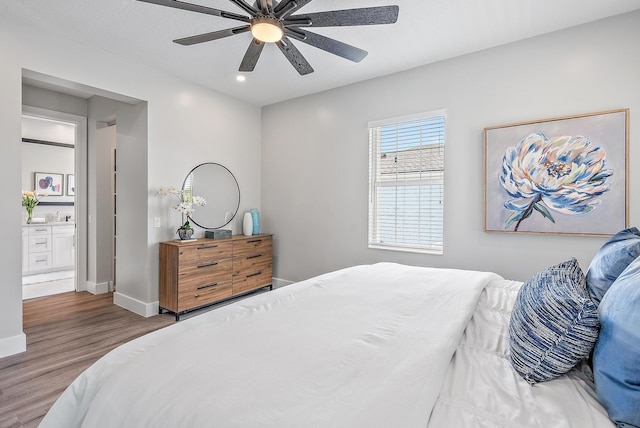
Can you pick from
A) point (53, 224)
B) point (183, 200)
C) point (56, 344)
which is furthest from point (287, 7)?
point (53, 224)

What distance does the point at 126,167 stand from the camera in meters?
3.91

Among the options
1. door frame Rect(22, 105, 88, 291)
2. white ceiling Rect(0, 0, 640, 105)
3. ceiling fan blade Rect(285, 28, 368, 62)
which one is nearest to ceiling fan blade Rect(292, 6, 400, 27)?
ceiling fan blade Rect(285, 28, 368, 62)

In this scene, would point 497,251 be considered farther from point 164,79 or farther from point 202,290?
point 164,79

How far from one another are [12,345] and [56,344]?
29 centimetres

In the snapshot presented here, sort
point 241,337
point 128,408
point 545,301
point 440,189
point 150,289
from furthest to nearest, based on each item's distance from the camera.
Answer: point 150,289 < point 440,189 < point 241,337 < point 545,301 < point 128,408

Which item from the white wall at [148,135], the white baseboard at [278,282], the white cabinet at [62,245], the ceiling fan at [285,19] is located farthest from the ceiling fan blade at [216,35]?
the white cabinet at [62,245]

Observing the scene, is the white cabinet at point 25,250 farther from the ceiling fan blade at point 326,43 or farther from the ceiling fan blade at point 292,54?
the ceiling fan blade at point 326,43

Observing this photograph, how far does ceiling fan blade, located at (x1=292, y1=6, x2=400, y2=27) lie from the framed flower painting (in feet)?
5.43

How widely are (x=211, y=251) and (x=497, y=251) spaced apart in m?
3.03

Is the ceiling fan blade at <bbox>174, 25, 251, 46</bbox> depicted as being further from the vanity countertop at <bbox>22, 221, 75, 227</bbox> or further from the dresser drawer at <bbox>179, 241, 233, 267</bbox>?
the vanity countertop at <bbox>22, 221, 75, 227</bbox>

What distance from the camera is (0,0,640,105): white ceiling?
2454 mm

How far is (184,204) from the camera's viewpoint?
3729 mm

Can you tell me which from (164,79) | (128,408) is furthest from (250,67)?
(128,408)

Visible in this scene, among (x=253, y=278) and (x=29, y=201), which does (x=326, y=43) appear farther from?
(x=29, y=201)
